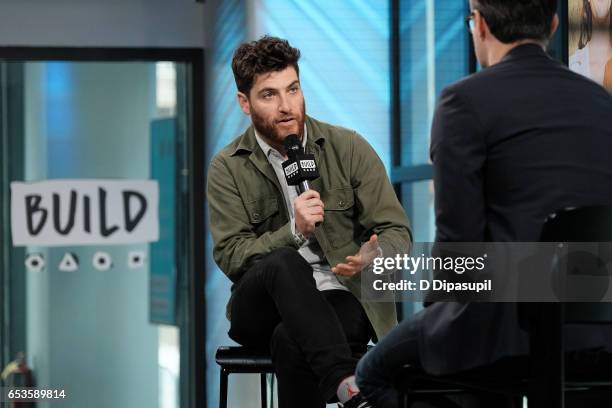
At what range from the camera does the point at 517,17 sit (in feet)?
5.95

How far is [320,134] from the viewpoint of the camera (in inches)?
111

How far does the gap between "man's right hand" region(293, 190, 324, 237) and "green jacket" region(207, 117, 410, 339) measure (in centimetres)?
19

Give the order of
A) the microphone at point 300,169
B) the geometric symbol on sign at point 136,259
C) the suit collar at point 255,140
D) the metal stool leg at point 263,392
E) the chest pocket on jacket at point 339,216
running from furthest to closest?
1. the geometric symbol on sign at point 136,259
2. the metal stool leg at point 263,392
3. the suit collar at point 255,140
4. the chest pocket on jacket at point 339,216
5. the microphone at point 300,169

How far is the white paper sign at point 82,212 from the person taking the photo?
5.59 m

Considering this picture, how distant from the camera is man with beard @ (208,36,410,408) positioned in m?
2.45

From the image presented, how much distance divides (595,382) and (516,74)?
0.52 meters

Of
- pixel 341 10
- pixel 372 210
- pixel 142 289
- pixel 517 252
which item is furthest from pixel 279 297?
pixel 142 289

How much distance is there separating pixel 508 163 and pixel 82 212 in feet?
13.7

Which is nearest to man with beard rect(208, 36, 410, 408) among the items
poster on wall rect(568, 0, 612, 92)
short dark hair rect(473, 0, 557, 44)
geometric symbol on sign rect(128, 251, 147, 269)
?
poster on wall rect(568, 0, 612, 92)

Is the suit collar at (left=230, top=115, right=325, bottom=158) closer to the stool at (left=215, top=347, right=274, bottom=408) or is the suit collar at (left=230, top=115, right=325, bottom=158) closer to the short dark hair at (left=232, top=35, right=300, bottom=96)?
the short dark hair at (left=232, top=35, right=300, bottom=96)

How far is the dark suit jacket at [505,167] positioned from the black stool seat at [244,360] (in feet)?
2.92

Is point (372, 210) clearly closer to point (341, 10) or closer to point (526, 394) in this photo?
point (526, 394)

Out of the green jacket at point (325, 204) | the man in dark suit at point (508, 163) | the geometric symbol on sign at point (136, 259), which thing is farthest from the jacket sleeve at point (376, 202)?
the geometric symbol on sign at point (136, 259)

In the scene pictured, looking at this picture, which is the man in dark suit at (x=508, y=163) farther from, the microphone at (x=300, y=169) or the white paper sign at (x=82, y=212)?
the white paper sign at (x=82, y=212)
